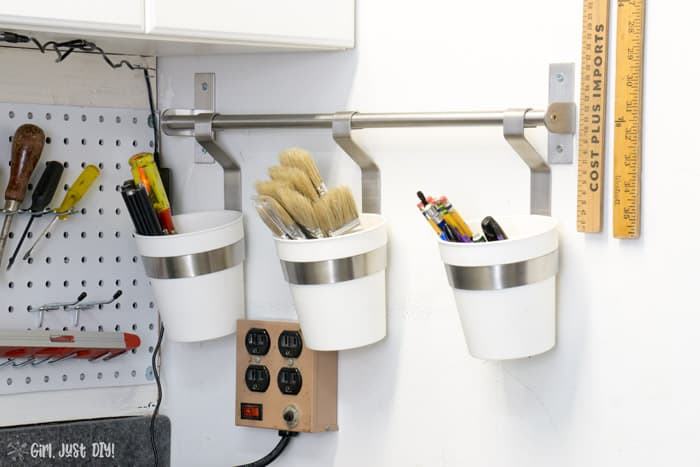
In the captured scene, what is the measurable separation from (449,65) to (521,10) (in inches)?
5.0

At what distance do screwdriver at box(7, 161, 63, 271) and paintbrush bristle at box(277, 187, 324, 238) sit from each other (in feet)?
1.27

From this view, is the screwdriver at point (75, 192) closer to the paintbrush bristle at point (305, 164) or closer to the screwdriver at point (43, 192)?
the screwdriver at point (43, 192)

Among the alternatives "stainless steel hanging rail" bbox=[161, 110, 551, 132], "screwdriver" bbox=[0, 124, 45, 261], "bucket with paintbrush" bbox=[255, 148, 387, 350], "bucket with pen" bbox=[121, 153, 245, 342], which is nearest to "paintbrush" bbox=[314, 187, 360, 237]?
"bucket with paintbrush" bbox=[255, 148, 387, 350]

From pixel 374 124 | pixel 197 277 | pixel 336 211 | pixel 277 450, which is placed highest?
pixel 374 124

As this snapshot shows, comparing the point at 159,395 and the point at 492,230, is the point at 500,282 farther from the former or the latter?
the point at 159,395

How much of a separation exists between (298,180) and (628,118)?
16.1 inches

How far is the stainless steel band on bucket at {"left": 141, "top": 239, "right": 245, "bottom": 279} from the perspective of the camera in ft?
4.84

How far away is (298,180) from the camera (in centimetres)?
134

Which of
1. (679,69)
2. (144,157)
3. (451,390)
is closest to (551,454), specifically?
(451,390)

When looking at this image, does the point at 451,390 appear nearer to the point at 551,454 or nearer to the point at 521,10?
the point at 551,454

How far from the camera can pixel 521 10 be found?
132 centimetres

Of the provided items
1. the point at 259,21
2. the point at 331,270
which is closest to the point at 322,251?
the point at 331,270

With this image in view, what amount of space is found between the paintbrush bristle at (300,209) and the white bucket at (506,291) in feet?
0.60

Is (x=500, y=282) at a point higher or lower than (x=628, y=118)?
lower
